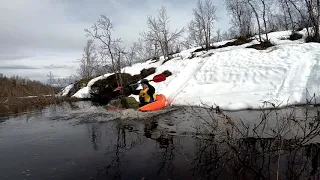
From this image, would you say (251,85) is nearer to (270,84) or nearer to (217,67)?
(270,84)

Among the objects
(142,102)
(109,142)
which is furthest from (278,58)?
(109,142)

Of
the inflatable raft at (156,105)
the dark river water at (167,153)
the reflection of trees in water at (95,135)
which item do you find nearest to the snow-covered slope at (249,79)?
the inflatable raft at (156,105)

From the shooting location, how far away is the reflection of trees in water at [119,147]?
5469 mm

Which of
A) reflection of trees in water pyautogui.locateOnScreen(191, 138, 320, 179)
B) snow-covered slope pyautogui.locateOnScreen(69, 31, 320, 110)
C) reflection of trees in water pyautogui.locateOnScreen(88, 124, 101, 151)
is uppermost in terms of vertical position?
snow-covered slope pyautogui.locateOnScreen(69, 31, 320, 110)

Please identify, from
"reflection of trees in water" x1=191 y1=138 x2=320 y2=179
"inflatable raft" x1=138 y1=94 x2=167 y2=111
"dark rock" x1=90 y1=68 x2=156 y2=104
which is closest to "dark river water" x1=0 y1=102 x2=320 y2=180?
"reflection of trees in water" x1=191 y1=138 x2=320 y2=179

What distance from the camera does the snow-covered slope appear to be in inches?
476

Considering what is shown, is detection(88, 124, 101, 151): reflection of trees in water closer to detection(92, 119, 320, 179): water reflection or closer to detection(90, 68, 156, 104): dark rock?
detection(92, 119, 320, 179): water reflection

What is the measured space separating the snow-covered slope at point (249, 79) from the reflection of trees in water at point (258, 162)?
5.83 meters

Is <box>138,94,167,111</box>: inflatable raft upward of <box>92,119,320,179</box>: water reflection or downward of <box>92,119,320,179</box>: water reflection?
upward

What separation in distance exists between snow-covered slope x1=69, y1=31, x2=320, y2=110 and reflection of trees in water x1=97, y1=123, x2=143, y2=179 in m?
5.01

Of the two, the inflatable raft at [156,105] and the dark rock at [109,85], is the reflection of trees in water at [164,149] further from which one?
the dark rock at [109,85]

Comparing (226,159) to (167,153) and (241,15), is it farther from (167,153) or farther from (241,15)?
(241,15)

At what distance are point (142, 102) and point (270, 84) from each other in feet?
21.4

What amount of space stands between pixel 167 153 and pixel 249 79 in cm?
1006
